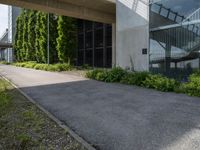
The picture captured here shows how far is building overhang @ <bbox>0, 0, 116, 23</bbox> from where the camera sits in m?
19.7

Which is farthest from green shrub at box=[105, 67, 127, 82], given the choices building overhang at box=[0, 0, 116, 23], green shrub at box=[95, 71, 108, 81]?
building overhang at box=[0, 0, 116, 23]

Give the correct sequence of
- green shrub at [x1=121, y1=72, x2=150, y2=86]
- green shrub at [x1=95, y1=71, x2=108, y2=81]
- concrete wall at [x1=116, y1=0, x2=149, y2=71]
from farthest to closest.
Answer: concrete wall at [x1=116, y1=0, x2=149, y2=71] → green shrub at [x1=95, y1=71, x2=108, y2=81] → green shrub at [x1=121, y1=72, x2=150, y2=86]

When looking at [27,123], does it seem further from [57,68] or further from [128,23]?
[57,68]

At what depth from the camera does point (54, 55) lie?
112ft

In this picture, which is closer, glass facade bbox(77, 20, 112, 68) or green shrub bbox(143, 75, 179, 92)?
Result: green shrub bbox(143, 75, 179, 92)

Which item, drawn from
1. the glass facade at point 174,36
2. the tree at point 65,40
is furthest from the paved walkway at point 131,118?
the tree at point 65,40

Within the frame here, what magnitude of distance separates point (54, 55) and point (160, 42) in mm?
19696

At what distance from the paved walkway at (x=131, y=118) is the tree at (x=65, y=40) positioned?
1838cm

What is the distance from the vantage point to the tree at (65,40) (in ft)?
97.9

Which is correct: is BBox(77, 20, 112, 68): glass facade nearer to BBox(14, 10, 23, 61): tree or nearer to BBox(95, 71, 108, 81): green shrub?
BBox(95, 71, 108, 81): green shrub

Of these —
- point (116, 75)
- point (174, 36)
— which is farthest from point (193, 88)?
point (116, 75)

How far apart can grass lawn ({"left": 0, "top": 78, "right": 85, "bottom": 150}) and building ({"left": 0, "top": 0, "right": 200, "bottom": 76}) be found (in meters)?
9.37

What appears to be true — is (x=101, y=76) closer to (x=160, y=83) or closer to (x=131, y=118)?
(x=160, y=83)

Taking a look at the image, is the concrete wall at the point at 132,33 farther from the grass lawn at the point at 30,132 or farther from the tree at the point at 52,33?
the tree at the point at 52,33
